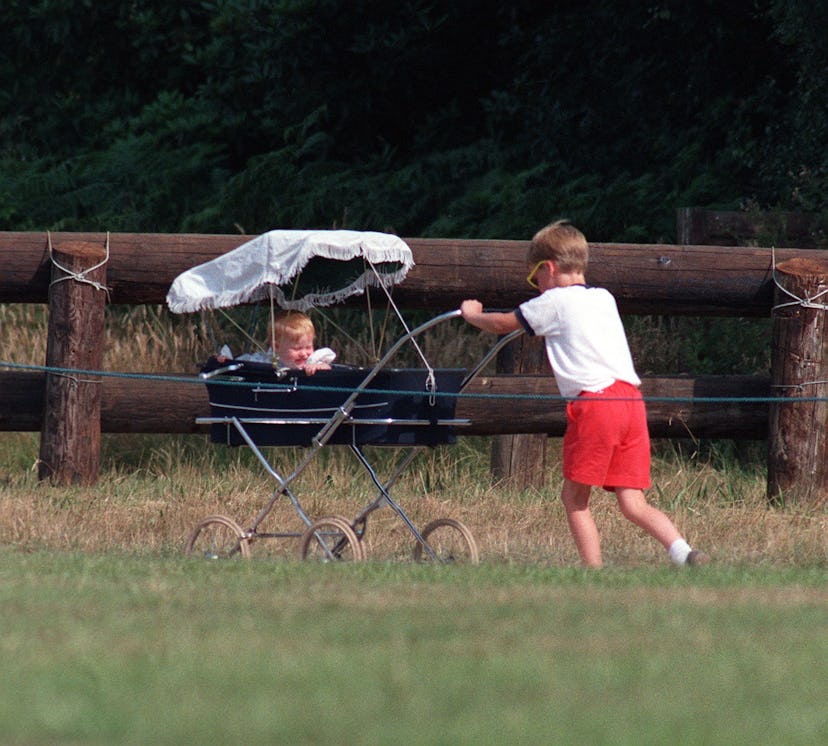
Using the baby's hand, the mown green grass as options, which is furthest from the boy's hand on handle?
the mown green grass

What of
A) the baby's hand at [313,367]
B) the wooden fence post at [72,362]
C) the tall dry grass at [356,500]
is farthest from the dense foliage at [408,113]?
the baby's hand at [313,367]

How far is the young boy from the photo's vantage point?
23.3 feet

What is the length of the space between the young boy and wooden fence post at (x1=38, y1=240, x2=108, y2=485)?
2844mm

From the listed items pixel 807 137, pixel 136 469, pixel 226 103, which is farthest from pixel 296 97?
pixel 136 469

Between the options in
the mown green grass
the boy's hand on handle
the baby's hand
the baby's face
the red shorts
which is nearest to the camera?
the mown green grass

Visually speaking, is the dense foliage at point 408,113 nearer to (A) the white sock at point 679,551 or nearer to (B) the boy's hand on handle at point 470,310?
(B) the boy's hand on handle at point 470,310

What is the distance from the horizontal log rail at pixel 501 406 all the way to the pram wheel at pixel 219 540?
105 cm

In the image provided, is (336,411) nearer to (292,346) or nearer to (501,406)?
(292,346)

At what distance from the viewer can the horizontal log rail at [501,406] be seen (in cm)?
938

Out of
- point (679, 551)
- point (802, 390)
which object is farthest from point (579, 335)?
point (802, 390)

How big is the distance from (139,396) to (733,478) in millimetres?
3589

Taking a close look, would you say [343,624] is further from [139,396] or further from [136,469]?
[136,469]

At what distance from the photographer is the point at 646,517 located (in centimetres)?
709

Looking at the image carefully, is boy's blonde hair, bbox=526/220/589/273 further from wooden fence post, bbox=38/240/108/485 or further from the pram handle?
wooden fence post, bbox=38/240/108/485
